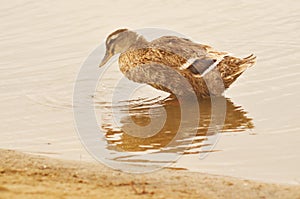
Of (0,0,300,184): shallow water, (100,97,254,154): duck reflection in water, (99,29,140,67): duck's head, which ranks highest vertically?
(99,29,140,67): duck's head

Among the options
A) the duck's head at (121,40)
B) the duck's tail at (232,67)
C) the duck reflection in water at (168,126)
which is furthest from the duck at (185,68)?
the duck's head at (121,40)

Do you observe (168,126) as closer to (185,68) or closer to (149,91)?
(185,68)

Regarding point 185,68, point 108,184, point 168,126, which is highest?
point 185,68

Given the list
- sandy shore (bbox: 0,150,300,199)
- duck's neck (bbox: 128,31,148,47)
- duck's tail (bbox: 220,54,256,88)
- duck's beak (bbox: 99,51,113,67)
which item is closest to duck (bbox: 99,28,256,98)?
duck's tail (bbox: 220,54,256,88)

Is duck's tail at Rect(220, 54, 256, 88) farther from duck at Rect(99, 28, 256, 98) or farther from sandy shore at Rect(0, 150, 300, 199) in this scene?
sandy shore at Rect(0, 150, 300, 199)

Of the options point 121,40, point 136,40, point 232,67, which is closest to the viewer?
point 232,67

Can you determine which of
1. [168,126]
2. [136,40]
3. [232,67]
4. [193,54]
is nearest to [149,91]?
[136,40]

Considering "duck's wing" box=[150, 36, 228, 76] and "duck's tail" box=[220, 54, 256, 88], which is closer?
"duck's wing" box=[150, 36, 228, 76]

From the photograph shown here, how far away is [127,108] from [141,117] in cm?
33

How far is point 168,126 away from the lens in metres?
7.53

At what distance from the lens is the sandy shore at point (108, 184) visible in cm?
468

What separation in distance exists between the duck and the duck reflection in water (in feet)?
0.61

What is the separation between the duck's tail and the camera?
856 cm

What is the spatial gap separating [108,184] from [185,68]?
3.62 m
